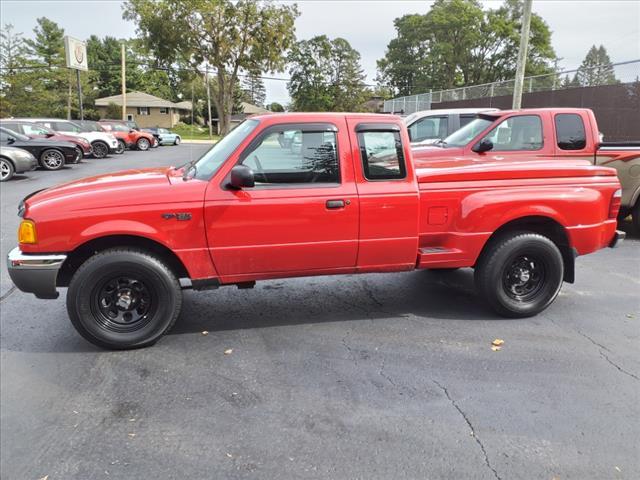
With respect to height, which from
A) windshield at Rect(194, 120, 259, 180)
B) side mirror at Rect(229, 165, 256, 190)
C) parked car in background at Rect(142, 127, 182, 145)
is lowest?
side mirror at Rect(229, 165, 256, 190)

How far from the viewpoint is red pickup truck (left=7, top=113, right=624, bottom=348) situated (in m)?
3.87

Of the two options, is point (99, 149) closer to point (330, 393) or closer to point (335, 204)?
point (335, 204)

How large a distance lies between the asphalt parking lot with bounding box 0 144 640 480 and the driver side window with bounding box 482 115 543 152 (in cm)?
331

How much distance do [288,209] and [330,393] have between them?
1486mm

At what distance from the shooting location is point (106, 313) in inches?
158

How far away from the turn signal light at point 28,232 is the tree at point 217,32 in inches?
1707

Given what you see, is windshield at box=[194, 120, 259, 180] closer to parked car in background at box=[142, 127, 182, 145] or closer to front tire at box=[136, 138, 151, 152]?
front tire at box=[136, 138, 151, 152]

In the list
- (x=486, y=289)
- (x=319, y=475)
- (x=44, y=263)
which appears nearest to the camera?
(x=319, y=475)

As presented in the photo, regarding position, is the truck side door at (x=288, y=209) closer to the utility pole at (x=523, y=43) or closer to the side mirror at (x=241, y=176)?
the side mirror at (x=241, y=176)

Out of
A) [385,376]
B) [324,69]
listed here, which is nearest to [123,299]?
[385,376]

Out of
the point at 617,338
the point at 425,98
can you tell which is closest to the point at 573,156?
the point at 617,338

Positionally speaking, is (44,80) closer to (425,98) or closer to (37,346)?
(425,98)

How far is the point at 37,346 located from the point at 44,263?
2.57ft

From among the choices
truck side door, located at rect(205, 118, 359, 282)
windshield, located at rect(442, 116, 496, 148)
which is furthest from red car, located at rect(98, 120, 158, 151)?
truck side door, located at rect(205, 118, 359, 282)
